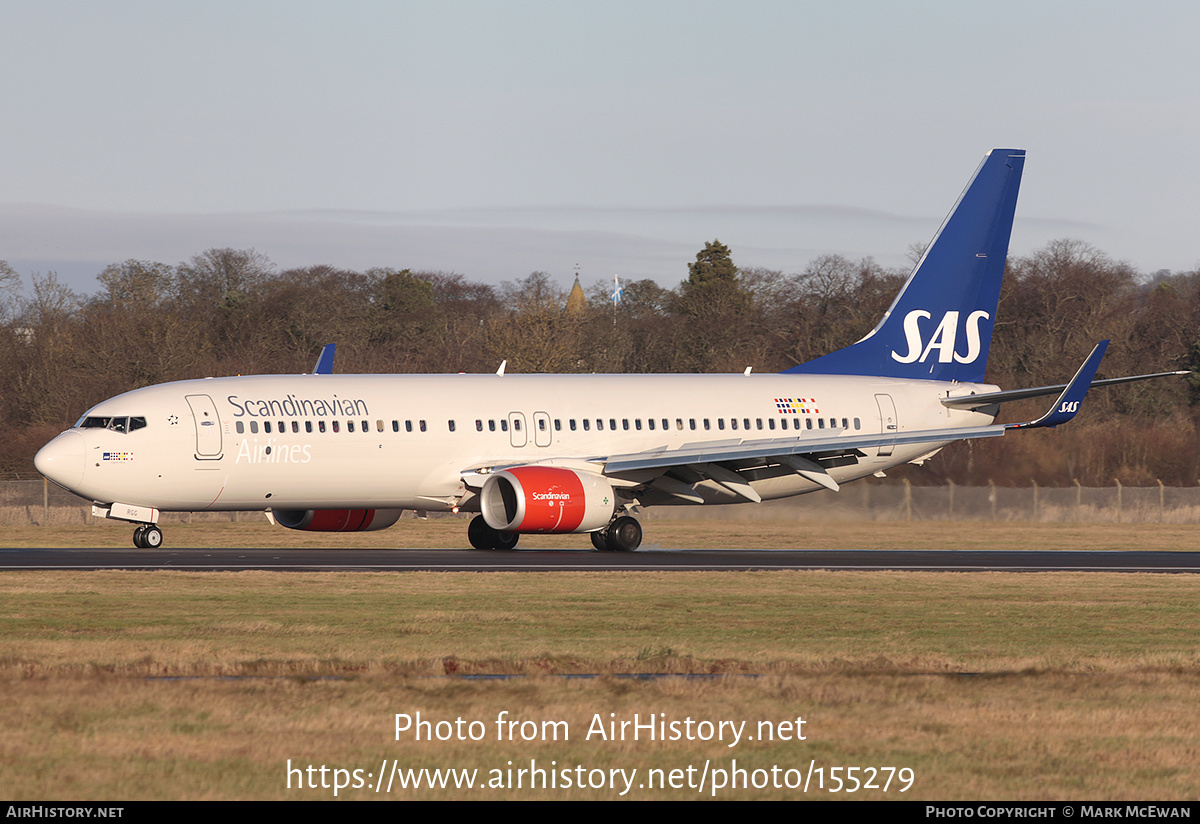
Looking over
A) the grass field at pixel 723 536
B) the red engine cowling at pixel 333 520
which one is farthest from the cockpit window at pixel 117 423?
the grass field at pixel 723 536

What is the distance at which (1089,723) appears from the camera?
1221cm

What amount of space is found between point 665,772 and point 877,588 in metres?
15.1

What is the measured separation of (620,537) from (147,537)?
10.2 meters

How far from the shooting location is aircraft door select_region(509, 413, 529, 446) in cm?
3484

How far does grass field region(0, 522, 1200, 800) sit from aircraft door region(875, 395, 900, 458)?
13574 mm

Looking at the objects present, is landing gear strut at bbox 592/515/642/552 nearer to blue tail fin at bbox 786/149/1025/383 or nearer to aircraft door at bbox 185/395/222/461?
aircraft door at bbox 185/395/222/461

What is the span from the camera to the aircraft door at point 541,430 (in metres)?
35.1

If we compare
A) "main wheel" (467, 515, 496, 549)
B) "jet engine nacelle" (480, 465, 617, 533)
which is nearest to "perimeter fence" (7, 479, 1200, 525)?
"main wheel" (467, 515, 496, 549)

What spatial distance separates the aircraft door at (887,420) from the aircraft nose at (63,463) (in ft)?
63.6

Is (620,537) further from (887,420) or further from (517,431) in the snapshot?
(887,420)

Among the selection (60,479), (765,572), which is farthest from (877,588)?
(60,479)

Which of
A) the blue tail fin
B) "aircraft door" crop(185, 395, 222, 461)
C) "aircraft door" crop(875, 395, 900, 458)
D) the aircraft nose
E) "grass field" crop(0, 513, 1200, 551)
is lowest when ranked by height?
"grass field" crop(0, 513, 1200, 551)
